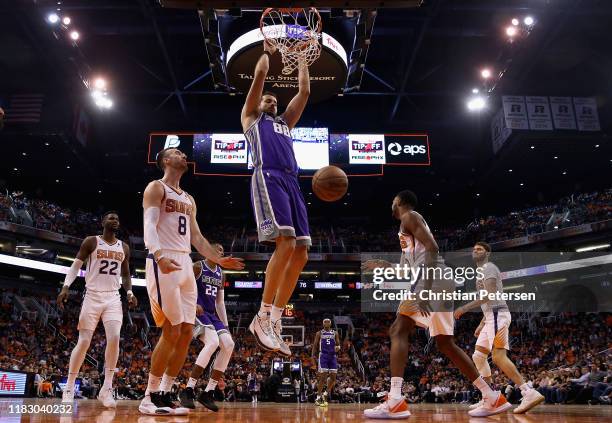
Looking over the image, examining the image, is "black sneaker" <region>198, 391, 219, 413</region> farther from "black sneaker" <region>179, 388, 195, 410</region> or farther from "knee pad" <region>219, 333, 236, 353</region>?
"knee pad" <region>219, 333, 236, 353</region>

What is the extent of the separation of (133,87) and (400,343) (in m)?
20.5

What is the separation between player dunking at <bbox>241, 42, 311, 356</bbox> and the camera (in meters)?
4.13

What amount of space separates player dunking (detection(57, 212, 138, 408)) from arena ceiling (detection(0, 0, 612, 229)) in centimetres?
815

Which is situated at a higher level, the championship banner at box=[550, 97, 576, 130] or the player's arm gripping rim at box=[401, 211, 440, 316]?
the championship banner at box=[550, 97, 576, 130]

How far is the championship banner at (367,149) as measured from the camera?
20781mm

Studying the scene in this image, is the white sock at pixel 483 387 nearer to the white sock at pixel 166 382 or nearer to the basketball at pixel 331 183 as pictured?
the basketball at pixel 331 183

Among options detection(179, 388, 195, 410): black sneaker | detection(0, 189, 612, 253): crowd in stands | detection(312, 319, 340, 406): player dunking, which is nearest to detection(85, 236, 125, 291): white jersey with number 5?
detection(179, 388, 195, 410): black sneaker

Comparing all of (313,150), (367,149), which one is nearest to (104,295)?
(313,150)

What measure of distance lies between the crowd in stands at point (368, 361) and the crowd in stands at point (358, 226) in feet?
14.0

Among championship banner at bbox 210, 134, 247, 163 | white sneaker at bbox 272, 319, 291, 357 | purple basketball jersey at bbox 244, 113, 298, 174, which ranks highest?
championship banner at bbox 210, 134, 247, 163

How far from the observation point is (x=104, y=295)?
6832 millimetres

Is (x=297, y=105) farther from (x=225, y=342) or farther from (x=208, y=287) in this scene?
(x=225, y=342)

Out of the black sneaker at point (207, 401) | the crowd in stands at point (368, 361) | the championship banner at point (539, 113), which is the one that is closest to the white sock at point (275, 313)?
the black sneaker at point (207, 401)

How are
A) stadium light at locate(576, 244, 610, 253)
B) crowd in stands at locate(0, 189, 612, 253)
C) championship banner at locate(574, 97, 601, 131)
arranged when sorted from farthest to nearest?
crowd in stands at locate(0, 189, 612, 253) → stadium light at locate(576, 244, 610, 253) → championship banner at locate(574, 97, 601, 131)
